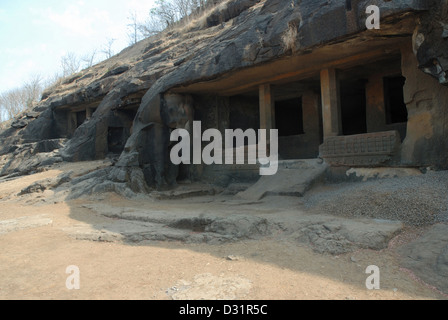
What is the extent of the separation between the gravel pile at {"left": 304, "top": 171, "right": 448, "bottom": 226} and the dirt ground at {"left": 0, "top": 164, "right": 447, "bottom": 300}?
374 millimetres

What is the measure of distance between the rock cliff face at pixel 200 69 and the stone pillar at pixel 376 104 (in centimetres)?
194

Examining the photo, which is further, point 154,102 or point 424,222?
point 154,102

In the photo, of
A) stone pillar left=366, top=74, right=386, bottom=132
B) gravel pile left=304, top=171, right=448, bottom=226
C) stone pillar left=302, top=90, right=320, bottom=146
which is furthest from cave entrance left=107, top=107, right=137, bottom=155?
gravel pile left=304, top=171, right=448, bottom=226

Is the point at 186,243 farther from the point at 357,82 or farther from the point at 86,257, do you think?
the point at 357,82

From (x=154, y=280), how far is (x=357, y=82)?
8909mm

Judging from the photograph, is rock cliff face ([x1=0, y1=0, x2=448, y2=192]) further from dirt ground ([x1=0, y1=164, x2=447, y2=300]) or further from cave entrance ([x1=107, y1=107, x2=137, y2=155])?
dirt ground ([x1=0, y1=164, x2=447, y2=300])

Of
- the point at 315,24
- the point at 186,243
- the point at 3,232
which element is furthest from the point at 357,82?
the point at 3,232

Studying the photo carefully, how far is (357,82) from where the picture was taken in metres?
9.59

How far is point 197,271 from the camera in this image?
3.14 meters

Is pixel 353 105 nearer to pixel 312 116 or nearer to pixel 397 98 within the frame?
pixel 397 98

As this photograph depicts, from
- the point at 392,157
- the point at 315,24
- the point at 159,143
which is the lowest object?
the point at 392,157

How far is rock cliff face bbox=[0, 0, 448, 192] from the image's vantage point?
5.63 meters

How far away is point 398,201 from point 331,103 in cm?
399
